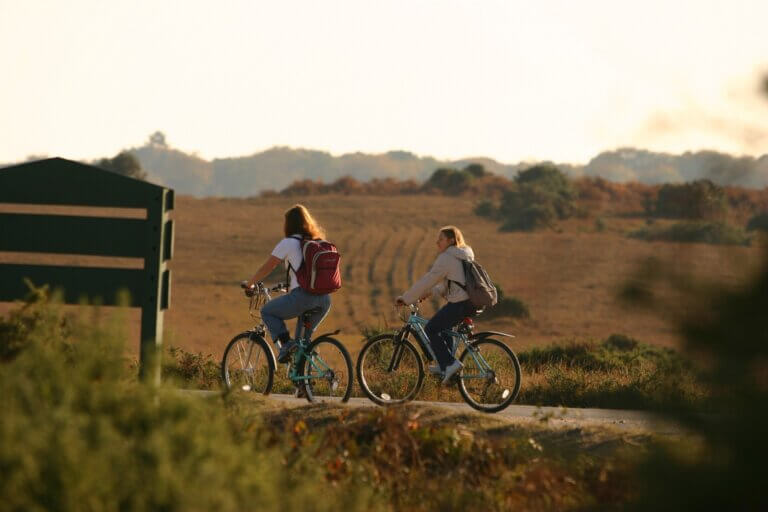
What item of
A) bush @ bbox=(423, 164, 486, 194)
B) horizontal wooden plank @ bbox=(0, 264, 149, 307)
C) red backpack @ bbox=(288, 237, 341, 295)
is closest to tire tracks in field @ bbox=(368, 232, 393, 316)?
bush @ bbox=(423, 164, 486, 194)

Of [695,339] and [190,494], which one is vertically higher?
[695,339]

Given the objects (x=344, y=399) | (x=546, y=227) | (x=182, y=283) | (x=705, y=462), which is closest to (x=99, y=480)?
(x=705, y=462)

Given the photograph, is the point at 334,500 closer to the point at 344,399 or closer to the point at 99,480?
the point at 99,480

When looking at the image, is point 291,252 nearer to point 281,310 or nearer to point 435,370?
point 281,310

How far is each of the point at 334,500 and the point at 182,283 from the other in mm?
42077

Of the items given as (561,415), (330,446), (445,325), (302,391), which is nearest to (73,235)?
(302,391)

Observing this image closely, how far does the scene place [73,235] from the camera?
9258mm

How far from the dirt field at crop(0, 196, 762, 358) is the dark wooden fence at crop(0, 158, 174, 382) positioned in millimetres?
19534

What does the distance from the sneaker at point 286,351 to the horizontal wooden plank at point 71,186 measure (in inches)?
81.3

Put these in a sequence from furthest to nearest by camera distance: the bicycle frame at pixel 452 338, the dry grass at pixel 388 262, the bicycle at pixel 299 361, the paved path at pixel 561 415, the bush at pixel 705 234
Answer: the dry grass at pixel 388 262, the bicycle frame at pixel 452 338, the bicycle at pixel 299 361, the paved path at pixel 561 415, the bush at pixel 705 234

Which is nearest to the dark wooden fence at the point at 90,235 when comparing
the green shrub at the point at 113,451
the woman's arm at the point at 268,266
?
the woman's arm at the point at 268,266

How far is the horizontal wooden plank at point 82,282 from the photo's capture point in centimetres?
907

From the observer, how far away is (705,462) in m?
4.31

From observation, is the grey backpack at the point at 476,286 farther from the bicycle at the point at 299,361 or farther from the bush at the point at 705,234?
the bush at the point at 705,234
